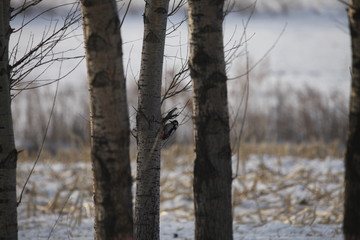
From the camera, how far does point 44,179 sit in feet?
44.3

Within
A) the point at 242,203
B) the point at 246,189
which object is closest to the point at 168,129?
the point at 242,203

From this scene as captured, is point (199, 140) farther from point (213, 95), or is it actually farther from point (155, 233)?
point (155, 233)

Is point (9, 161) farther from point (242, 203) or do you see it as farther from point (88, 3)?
point (242, 203)

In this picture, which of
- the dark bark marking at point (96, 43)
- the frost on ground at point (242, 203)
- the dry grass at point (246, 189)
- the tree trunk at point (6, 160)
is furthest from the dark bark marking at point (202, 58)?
the dry grass at point (246, 189)

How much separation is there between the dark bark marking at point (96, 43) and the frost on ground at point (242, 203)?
2142 millimetres

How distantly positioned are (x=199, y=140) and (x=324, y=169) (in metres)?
11.2

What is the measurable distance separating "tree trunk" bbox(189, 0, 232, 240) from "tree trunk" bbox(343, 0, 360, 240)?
3.09 feet

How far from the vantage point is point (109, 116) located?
2867mm

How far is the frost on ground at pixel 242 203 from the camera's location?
6.83 m

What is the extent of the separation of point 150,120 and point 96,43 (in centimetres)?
124

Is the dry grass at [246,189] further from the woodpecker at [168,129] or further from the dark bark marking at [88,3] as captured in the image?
the dark bark marking at [88,3]

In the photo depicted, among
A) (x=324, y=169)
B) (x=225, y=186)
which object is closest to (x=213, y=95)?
(x=225, y=186)

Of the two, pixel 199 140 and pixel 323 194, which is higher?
pixel 199 140

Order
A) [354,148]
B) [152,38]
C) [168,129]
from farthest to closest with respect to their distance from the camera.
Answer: [168,129] < [152,38] < [354,148]
